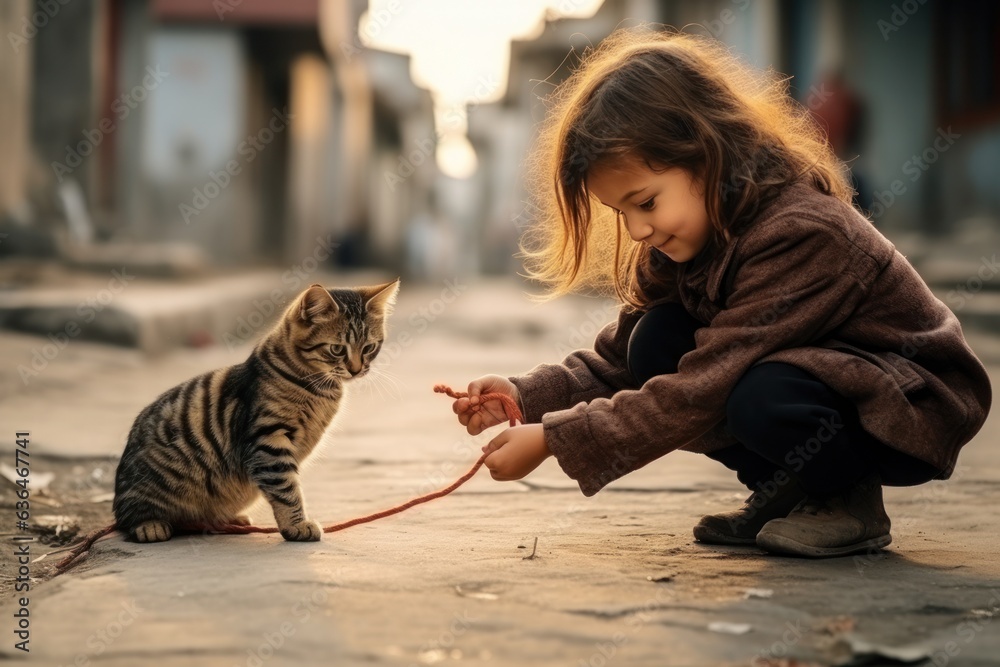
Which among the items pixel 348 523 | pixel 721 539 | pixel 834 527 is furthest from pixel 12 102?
pixel 834 527

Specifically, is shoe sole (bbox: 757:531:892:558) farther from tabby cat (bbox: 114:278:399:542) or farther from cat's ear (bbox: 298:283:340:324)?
cat's ear (bbox: 298:283:340:324)

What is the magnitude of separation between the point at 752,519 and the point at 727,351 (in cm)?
49

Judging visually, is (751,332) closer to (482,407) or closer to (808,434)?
(808,434)

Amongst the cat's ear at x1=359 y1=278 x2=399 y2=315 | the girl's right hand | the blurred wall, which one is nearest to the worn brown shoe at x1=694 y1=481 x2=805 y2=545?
the girl's right hand

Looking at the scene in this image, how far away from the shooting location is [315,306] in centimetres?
285

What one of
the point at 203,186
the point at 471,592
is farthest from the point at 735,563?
the point at 203,186

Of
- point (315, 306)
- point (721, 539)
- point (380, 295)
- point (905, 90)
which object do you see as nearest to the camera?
point (721, 539)

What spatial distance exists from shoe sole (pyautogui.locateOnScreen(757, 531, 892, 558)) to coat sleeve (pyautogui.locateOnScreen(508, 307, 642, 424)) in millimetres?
607

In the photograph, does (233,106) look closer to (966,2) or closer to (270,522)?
(966,2)

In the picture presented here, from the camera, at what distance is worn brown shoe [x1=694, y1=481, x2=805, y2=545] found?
2521 millimetres

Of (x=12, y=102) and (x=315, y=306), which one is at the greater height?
(x=12, y=102)

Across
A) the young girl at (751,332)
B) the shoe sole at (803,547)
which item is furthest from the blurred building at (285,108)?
the shoe sole at (803,547)

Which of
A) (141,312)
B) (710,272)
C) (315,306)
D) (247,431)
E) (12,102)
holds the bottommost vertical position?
(141,312)

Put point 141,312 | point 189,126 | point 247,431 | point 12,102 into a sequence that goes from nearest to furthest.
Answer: point 247,431 → point 141,312 → point 12,102 → point 189,126
